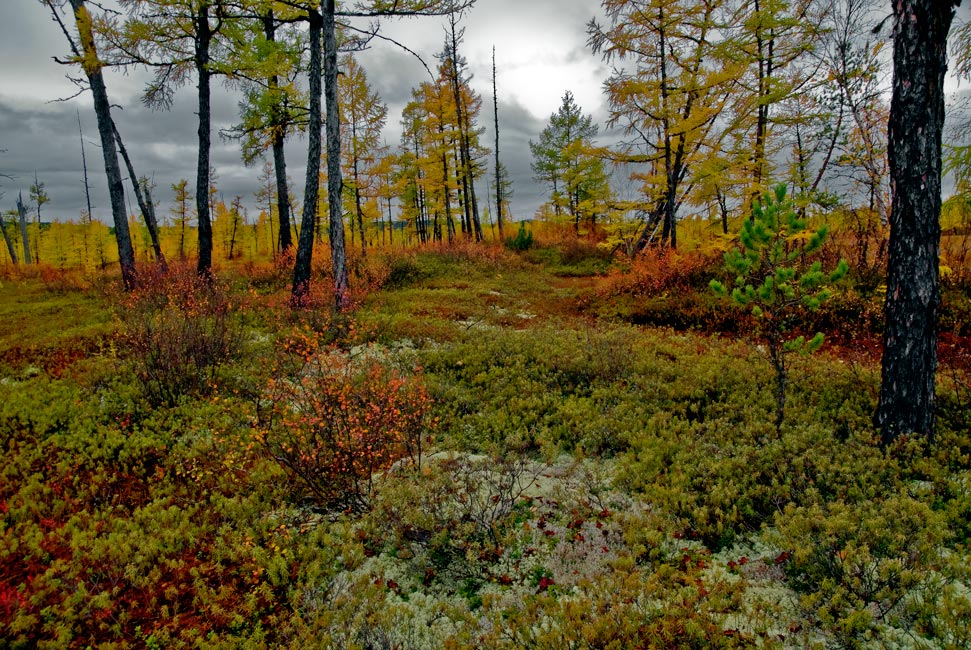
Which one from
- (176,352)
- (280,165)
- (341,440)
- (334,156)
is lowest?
(341,440)

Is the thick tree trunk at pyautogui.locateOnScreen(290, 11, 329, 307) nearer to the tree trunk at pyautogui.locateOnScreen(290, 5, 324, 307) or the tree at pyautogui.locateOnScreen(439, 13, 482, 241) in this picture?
the tree trunk at pyautogui.locateOnScreen(290, 5, 324, 307)

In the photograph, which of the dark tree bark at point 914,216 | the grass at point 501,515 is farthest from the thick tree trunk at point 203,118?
the dark tree bark at point 914,216

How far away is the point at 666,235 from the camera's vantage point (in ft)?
55.7

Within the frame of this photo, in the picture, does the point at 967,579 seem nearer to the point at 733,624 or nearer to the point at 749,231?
the point at 733,624

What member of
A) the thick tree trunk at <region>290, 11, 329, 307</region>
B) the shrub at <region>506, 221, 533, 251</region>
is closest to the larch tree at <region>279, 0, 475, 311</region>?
the thick tree trunk at <region>290, 11, 329, 307</region>

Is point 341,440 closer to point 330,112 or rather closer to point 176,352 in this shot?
point 176,352

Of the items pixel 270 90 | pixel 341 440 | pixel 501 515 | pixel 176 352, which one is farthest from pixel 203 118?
pixel 501 515

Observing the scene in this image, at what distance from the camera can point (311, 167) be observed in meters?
11.1

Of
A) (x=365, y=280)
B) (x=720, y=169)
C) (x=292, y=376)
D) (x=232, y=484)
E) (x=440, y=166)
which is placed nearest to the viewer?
(x=232, y=484)

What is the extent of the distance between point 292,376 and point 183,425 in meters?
1.56

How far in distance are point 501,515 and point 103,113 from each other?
16.9 metres

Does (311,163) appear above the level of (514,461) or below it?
above

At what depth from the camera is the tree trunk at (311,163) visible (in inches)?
423

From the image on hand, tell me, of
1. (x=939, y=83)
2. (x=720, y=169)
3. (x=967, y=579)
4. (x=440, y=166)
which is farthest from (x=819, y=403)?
(x=440, y=166)
